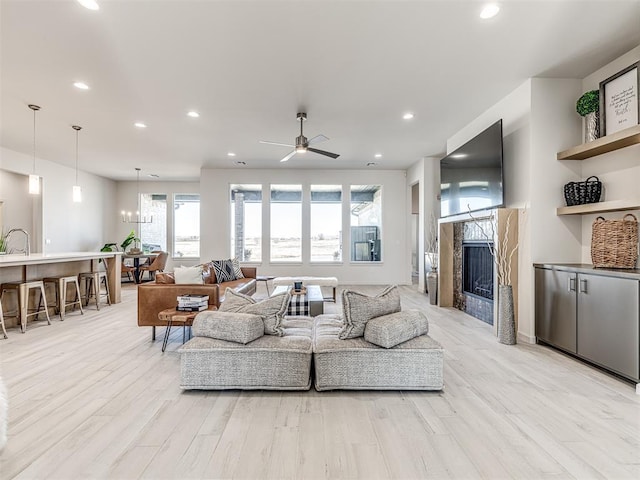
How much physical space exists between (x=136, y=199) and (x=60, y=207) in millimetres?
2477

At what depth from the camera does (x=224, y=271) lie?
6121mm

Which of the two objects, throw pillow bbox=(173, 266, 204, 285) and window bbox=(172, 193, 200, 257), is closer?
throw pillow bbox=(173, 266, 204, 285)

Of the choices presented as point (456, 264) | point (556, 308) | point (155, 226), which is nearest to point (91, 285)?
point (155, 226)

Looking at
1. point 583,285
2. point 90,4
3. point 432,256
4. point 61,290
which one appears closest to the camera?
point 90,4

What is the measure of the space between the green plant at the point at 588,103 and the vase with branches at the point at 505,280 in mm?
1271

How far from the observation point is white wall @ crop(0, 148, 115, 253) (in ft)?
23.9

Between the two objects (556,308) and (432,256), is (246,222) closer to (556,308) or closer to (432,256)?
(432,256)

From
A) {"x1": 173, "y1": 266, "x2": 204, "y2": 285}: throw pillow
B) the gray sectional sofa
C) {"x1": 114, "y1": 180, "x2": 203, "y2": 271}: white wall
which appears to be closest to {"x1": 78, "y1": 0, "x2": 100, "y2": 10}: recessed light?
the gray sectional sofa

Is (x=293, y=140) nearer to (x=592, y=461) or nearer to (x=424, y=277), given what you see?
(x=424, y=277)

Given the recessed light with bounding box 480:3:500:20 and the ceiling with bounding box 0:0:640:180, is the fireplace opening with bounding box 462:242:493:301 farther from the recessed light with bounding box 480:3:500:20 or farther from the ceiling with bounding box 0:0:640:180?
the recessed light with bounding box 480:3:500:20

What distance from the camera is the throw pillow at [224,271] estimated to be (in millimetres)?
6000

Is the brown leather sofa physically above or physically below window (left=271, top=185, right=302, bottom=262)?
below

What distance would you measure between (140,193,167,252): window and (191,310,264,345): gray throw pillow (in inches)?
343

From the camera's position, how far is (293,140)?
6207 millimetres
